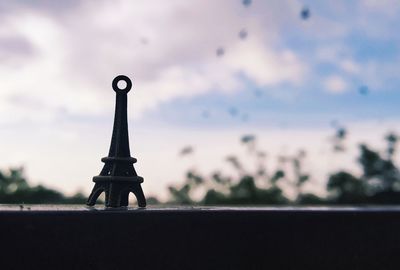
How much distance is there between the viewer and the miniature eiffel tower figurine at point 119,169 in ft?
12.6
